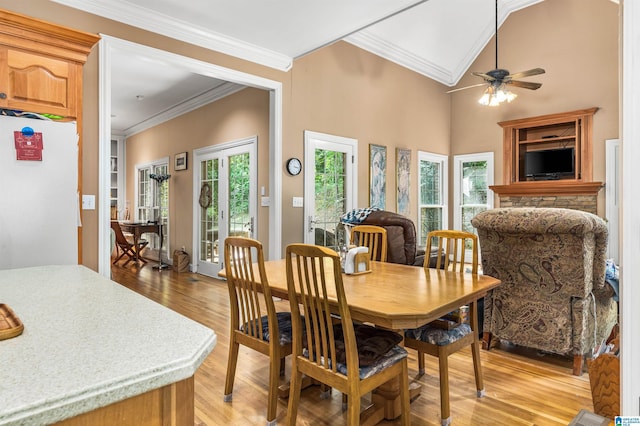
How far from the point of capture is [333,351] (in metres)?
1.70

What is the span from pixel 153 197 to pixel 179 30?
4.81 metres

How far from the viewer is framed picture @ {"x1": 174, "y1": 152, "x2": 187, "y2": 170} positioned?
663cm

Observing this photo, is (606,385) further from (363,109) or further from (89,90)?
(363,109)

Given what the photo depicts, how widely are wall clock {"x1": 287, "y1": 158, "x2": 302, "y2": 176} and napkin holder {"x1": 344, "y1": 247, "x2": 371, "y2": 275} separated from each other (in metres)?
2.31

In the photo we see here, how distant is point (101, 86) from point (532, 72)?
432 centimetres

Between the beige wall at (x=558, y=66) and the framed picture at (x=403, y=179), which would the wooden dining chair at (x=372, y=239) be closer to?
the framed picture at (x=403, y=179)

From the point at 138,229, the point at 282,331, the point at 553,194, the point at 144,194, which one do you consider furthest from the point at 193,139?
the point at 553,194

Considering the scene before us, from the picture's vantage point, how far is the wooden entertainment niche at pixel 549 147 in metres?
5.61

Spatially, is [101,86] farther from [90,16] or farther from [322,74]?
[322,74]

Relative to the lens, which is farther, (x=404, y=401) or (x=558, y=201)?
(x=558, y=201)

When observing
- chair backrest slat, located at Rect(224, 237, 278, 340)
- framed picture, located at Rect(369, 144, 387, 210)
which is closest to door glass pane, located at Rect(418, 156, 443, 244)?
framed picture, located at Rect(369, 144, 387, 210)

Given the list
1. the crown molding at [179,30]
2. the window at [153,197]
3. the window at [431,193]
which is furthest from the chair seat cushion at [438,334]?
the window at [153,197]

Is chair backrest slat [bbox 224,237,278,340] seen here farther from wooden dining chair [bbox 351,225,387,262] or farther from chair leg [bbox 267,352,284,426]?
wooden dining chair [bbox 351,225,387,262]

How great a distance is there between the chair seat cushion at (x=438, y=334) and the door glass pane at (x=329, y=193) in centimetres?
285
